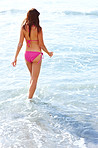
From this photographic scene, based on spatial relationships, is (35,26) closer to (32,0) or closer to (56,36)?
(56,36)

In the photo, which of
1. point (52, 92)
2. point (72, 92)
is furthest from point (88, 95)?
point (52, 92)

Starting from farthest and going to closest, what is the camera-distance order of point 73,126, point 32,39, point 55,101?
point 55,101, point 32,39, point 73,126

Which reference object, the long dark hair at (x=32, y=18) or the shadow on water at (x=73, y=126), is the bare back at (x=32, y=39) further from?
the shadow on water at (x=73, y=126)

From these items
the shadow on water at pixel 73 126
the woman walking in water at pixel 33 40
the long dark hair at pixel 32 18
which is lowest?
the shadow on water at pixel 73 126

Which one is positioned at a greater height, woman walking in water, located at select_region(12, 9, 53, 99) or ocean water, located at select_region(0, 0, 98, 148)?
woman walking in water, located at select_region(12, 9, 53, 99)

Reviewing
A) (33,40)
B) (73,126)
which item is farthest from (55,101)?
(33,40)

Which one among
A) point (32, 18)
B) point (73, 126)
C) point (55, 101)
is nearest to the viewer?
point (73, 126)

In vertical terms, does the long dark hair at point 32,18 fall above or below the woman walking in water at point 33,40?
above

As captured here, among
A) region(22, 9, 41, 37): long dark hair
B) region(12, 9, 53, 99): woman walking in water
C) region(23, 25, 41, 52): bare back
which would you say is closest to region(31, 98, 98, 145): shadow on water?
region(12, 9, 53, 99): woman walking in water

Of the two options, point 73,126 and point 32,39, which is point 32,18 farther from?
point 73,126

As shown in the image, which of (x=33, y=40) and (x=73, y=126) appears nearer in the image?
(x=73, y=126)

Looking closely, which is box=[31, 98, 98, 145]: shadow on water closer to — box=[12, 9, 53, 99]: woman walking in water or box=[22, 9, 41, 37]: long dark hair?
box=[12, 9, 53, 99]: woman walking in water

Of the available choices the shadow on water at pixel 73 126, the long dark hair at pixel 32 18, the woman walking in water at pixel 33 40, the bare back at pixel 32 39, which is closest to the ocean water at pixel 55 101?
the shadow on water at pixel 73 126

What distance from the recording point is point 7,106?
525 centimetres
